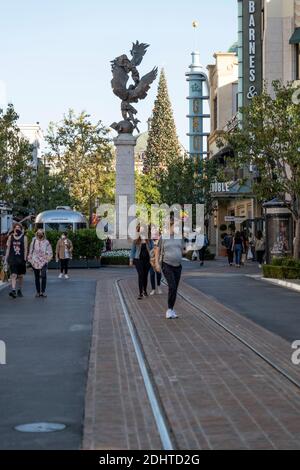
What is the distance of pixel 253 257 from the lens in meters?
53.9

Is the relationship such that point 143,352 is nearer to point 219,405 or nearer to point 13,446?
point 219,405

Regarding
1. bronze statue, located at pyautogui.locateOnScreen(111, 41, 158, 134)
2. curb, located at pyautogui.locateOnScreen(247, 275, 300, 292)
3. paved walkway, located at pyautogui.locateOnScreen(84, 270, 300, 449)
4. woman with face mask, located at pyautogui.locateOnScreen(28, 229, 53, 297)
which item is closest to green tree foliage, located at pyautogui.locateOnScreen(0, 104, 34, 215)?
bronze statue, located at pyautogui.locateOnScreen(111, 41, 158, 134)

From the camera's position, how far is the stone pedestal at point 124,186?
48.2m

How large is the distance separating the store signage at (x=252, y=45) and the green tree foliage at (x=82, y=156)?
76.1 feet

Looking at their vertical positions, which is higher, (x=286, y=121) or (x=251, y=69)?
(x=251, y=69)

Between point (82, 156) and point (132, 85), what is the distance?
82.8 ft

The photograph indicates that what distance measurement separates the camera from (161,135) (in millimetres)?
128750

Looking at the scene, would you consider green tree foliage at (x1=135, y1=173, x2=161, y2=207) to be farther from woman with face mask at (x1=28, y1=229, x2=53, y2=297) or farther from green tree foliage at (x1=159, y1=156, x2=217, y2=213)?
woman with face mask at (x1=28, y1=229, x2=53, y2=297)

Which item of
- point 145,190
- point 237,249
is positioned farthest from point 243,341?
point 145,190

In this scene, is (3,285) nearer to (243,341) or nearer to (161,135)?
(243,341)

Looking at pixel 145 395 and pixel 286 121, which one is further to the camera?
pixel 286 121
